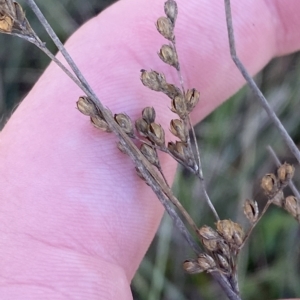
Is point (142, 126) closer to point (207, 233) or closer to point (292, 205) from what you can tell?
point (207, 233)

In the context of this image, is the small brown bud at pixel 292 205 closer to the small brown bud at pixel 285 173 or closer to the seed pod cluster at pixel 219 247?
the small brown bud at pixel 285 173

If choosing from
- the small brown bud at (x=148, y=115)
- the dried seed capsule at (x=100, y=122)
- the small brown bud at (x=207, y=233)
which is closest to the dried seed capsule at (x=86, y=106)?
the dried seed capsule at (x=100, y=122)

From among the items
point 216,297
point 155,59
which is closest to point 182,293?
point 216,297

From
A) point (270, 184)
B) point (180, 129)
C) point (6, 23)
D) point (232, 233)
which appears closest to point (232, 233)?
point (232, 233)

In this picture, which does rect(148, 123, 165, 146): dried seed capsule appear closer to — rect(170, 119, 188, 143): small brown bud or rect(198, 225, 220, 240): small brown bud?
rect(170, 119, 188, 143): small brown bud

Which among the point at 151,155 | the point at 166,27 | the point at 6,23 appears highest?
the point at 6,23
